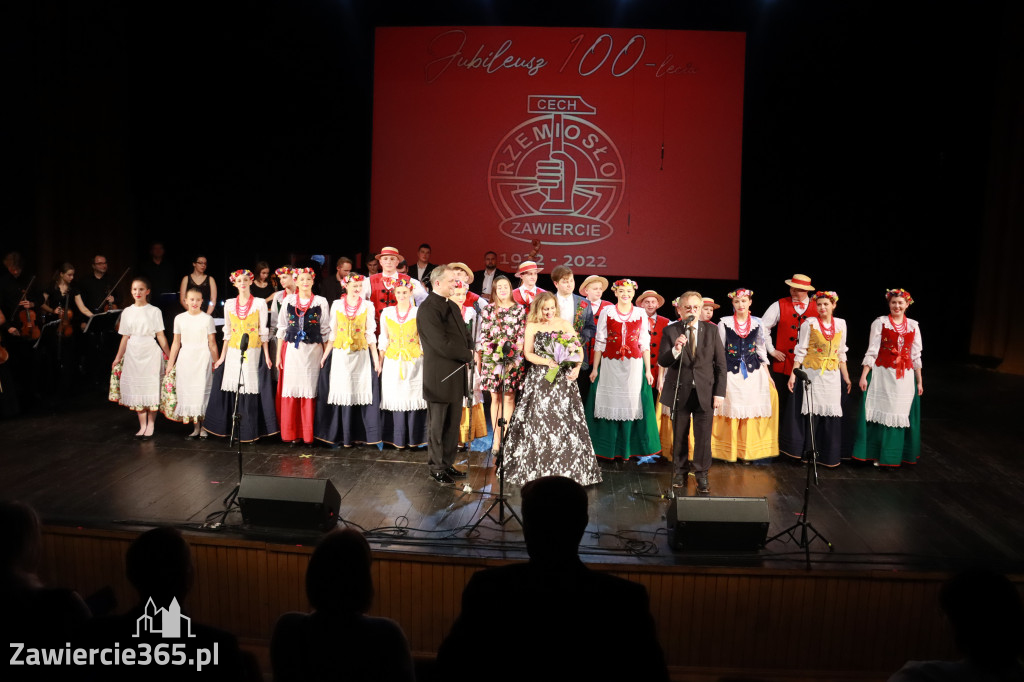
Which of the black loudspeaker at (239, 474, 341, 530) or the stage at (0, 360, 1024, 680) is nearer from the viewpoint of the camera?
the stage at (0, 360, 1024, 680)

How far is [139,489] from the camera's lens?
574cm

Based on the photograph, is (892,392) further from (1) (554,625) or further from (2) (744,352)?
(1) (554,625)

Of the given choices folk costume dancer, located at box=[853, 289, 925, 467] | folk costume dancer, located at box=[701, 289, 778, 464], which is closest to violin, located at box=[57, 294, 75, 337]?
folk costume dancer, located at box=[701, 289, 778, 464]

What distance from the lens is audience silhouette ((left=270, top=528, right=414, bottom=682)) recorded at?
211 cm

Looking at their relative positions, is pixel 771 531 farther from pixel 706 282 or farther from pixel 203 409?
pixel 706 282

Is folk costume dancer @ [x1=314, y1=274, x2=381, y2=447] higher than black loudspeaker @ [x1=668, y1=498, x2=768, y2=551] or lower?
higher

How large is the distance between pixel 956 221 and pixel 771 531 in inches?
369

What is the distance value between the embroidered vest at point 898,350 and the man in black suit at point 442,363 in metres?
3.47

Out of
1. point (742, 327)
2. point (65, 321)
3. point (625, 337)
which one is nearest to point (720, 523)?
point (625, 337)

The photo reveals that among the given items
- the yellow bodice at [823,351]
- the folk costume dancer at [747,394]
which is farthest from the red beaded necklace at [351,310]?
the yellow bodice at [823,351]

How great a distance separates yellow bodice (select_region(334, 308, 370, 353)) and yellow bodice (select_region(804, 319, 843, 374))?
374 cm

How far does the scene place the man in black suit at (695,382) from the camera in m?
5.89

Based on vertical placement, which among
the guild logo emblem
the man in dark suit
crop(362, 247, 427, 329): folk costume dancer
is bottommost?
the man in dark suit

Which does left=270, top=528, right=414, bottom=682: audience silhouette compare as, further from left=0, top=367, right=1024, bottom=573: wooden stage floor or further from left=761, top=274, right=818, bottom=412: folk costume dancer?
left=761, top=274, right=818, bottom=412: folk costume dancer
